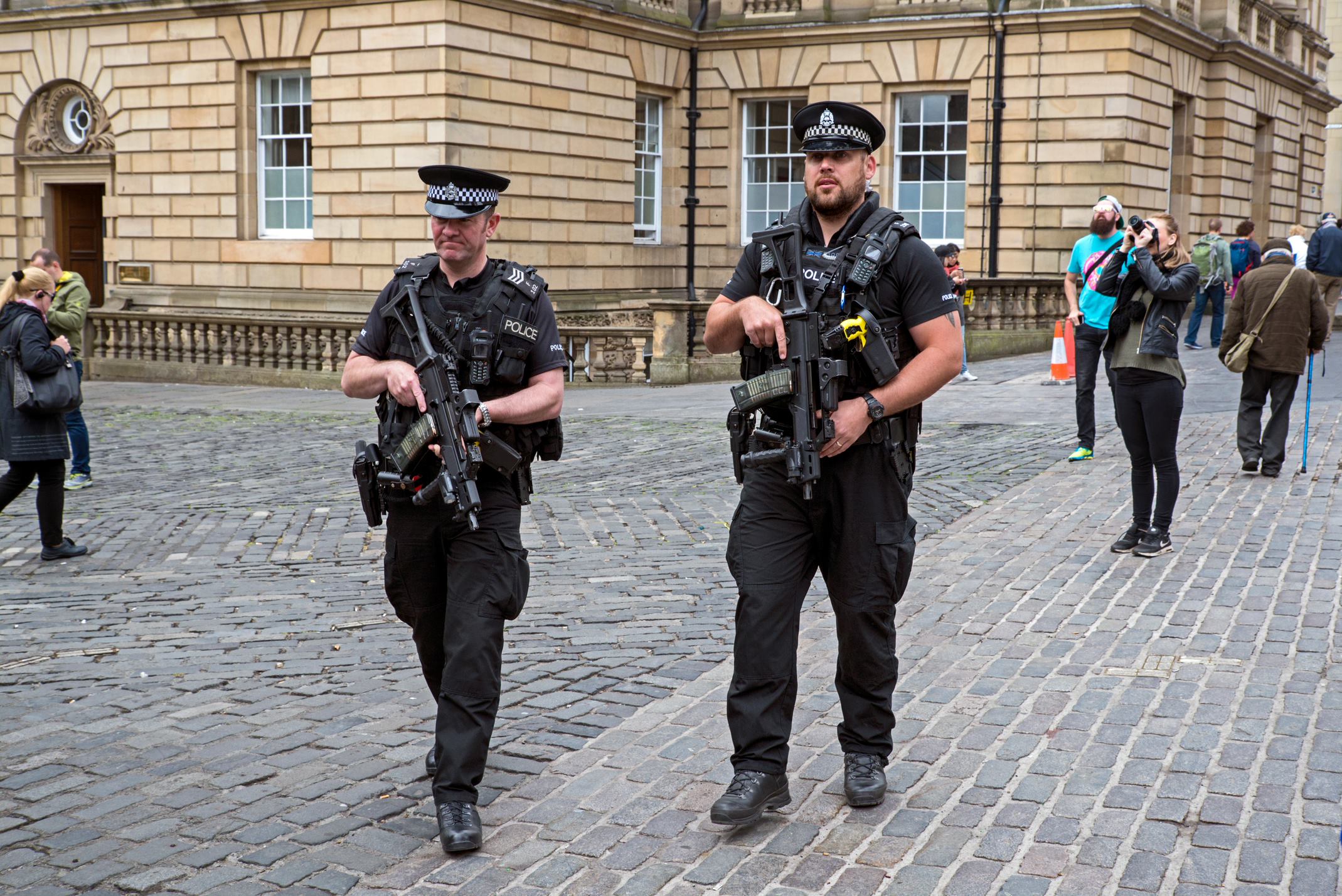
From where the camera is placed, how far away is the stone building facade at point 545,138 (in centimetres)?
2255

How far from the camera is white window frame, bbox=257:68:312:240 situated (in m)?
23.8

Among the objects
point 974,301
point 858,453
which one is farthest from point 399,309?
point 974,301

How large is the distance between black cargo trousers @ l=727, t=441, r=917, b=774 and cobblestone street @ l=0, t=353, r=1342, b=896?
1.17 feet

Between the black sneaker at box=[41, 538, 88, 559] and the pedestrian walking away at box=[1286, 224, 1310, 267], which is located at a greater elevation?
the pedestrian walking away at box=[1286, 224, 1310, 267]

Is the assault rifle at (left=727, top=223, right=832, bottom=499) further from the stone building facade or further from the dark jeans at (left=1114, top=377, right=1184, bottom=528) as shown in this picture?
the stone building facade

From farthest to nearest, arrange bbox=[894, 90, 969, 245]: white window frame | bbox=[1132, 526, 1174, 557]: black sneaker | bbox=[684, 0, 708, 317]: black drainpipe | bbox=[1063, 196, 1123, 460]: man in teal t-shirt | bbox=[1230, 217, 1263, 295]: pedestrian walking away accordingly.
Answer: bbox=[684, 0, 708, 317]: black drainpipe
bbox=[894, 90, 969, 245]: white window frame
bbox=[1230, 217, 1263, 295]: pedestrian walking away
bbox=[1063, 196, 1123, 460]: man in teal t-shirt
bbox=[1132, 526, 1174, 557]: black sneaker

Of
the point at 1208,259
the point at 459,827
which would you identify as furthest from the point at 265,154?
the point at 459,827

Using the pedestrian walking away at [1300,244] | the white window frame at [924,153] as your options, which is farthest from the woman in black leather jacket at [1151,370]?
the white window frame at [924,153]

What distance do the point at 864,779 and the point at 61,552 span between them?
6089mm

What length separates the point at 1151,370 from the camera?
8.37 m

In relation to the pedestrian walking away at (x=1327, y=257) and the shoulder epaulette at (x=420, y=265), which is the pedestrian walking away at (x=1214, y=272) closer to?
the pedestrian walking away at (x=1327, y=257)

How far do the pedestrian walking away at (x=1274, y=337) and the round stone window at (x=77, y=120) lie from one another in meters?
21.2

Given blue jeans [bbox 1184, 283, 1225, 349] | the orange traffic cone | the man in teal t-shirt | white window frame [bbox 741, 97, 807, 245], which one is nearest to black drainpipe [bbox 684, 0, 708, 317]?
white window frame [bbox 741, 97, 807, 245]

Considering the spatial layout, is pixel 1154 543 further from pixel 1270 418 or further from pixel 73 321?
pixel 73 321
